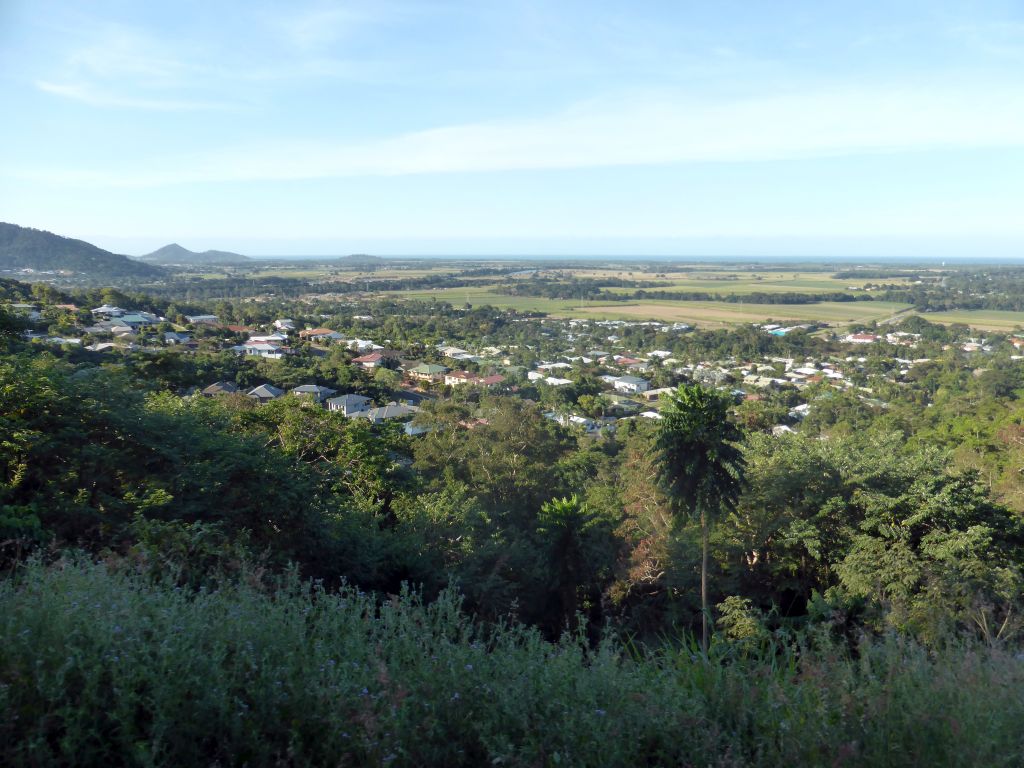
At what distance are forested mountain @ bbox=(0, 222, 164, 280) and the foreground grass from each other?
73.4 m

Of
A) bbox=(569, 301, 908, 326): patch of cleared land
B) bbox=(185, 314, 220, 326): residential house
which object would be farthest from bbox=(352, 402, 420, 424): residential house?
bbox=(569, 301, 908, 326): patch of cleared land

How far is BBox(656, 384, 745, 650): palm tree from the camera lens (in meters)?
7.68

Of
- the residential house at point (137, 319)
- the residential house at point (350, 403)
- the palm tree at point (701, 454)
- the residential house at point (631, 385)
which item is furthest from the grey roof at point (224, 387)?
the residential house at point (631, 385)

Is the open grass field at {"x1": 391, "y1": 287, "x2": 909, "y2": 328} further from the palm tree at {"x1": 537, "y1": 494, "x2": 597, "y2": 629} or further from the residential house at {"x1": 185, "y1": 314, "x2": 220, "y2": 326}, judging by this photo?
the palm tree at {"x1": 537, "y1": 494, "x2": 597, "y2": 629}

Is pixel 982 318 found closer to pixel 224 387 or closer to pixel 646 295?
pixel 646 295

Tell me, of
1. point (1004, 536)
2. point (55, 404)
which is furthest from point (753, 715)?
point (1004, 536)

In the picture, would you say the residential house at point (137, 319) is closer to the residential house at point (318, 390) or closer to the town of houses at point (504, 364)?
the town of houses at point (504, 364)

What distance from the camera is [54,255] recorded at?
6644cm

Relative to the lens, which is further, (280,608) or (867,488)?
(867,488)

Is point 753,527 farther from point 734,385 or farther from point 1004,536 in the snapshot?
point 734,385

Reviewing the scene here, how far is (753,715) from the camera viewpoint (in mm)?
2088

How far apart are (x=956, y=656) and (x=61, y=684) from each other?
308 centimetres

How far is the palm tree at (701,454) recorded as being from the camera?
25.2 feet

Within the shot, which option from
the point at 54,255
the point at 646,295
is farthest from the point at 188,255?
the point at 646,295
